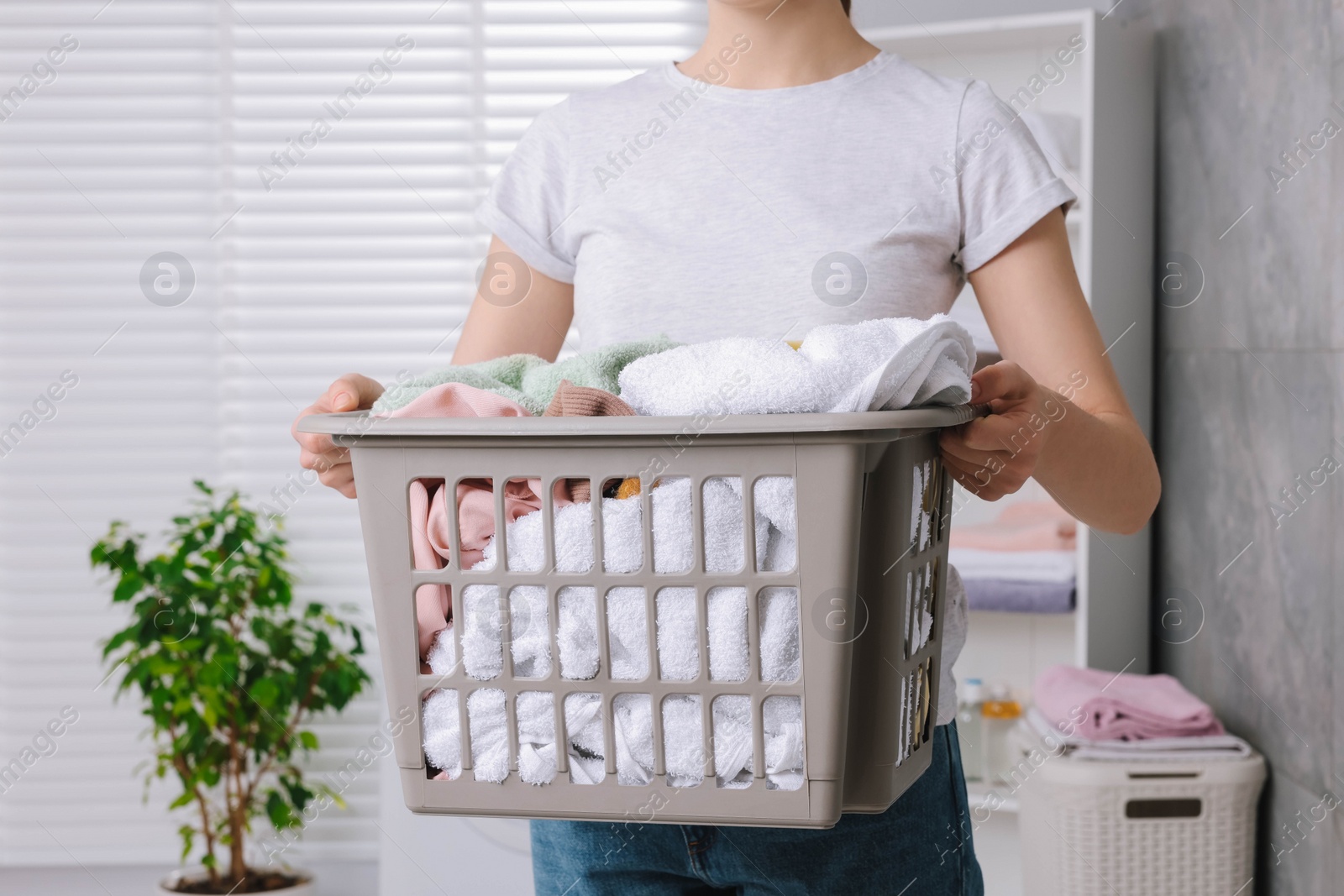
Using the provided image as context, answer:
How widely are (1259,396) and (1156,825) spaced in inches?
25.4

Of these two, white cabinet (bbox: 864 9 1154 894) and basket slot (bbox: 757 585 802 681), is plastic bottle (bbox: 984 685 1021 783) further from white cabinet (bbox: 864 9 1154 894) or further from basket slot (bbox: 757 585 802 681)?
basket slot (bbox: 757 585 802 681)

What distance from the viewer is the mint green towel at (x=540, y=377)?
57cm

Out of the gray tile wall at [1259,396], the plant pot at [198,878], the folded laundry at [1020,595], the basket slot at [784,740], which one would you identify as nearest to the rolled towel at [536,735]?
the basket slot at [784,740]

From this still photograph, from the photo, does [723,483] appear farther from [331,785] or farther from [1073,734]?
[331,785]

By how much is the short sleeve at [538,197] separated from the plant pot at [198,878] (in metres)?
1.62

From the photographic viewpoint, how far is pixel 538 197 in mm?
829

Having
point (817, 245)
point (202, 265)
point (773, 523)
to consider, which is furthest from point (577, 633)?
point (202, 265)

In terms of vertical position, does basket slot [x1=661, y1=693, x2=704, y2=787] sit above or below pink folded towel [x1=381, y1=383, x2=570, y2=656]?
below

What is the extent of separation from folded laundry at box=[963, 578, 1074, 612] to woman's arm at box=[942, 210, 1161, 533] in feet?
3.96

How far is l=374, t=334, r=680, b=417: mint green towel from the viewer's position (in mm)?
568

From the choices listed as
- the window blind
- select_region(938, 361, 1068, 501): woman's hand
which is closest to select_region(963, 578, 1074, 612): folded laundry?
the window blind

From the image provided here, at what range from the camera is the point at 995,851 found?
6.92 ft

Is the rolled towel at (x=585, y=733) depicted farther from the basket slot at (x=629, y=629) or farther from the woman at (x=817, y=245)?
the woman at (x=817, y=245)

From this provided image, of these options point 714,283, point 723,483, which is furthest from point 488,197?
point 723,483
